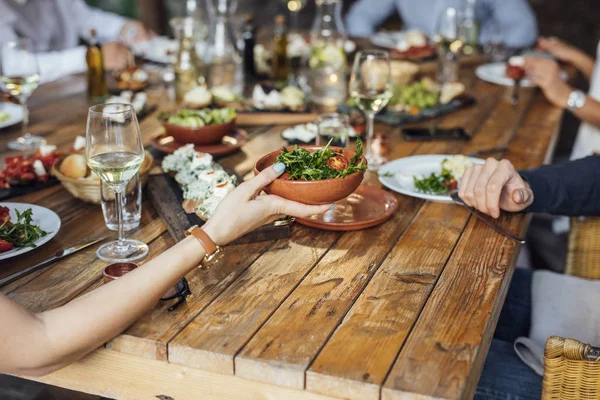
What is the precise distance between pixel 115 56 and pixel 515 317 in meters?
1.87

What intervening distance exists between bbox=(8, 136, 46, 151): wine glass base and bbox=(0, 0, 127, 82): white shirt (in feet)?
4.03

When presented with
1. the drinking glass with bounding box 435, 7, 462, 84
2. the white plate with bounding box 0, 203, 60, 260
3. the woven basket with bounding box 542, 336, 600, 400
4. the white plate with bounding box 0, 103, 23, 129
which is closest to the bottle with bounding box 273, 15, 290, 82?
the drinking glass with bounding box 435, 7, 462, 84

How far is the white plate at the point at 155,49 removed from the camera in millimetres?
2979

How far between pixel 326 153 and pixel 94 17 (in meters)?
2.66

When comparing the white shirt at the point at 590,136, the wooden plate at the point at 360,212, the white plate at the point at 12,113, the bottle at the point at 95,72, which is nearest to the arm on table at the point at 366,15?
the white shirt at the point at 590,136

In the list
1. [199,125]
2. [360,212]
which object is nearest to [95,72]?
[199,125]

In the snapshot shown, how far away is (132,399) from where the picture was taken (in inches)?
43.9

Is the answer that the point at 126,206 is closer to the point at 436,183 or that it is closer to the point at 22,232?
the point at 22,232

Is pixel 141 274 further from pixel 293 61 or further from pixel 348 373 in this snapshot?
pixel 293 61

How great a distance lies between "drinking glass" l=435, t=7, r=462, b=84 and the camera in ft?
8.73

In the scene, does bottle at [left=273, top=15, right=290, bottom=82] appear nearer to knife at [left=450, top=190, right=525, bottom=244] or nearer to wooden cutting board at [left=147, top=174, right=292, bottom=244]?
wooden cutting board at [left=147, top=174, right=292, bottom=244]

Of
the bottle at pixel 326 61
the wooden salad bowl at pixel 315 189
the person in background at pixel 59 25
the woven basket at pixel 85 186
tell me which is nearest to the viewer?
the wooden salad bowl at pixel 315 189

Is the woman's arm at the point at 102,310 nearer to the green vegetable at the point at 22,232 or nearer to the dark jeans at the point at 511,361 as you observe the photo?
the green vegetable at the point at 22,232

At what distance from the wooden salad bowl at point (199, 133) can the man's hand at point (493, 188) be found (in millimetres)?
706
